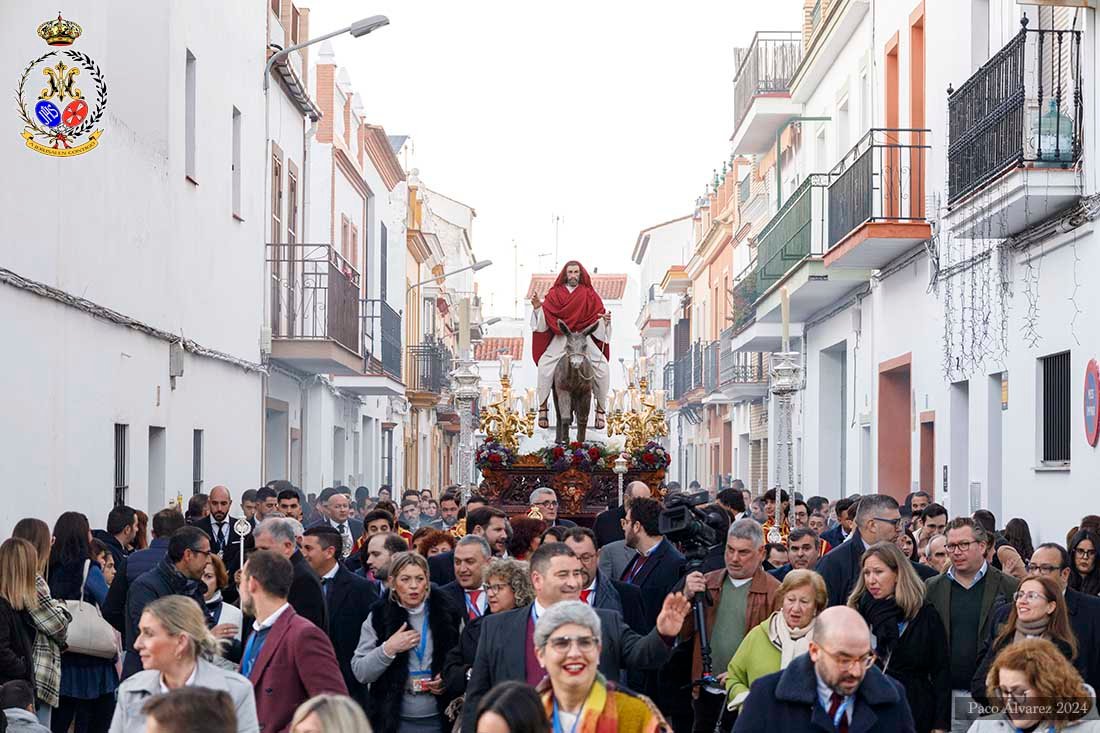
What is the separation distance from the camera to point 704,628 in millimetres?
8812

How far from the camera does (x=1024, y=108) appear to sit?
44.4 feet

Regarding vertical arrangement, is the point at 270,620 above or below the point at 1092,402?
below

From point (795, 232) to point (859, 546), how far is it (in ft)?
46.0

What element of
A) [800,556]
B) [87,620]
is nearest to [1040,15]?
[800,556]

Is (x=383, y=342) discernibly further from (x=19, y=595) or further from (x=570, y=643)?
(x=570, y=643)

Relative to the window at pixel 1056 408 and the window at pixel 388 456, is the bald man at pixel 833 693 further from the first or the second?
the window at pixel 388 456

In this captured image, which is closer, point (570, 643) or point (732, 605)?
point (570, 643)

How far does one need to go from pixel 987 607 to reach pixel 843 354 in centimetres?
1690

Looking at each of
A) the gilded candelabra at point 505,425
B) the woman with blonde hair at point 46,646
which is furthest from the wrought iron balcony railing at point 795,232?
the woman with blonde hair at point 46,646

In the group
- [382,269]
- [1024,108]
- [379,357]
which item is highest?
[382,269]

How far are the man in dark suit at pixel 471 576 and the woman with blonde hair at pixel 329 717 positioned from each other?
3.80m

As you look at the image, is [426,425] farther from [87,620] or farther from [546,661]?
[546,661]

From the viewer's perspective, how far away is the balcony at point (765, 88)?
28.5 meters

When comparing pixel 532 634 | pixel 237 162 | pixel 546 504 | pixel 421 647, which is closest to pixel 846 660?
A: pixel 532 634
